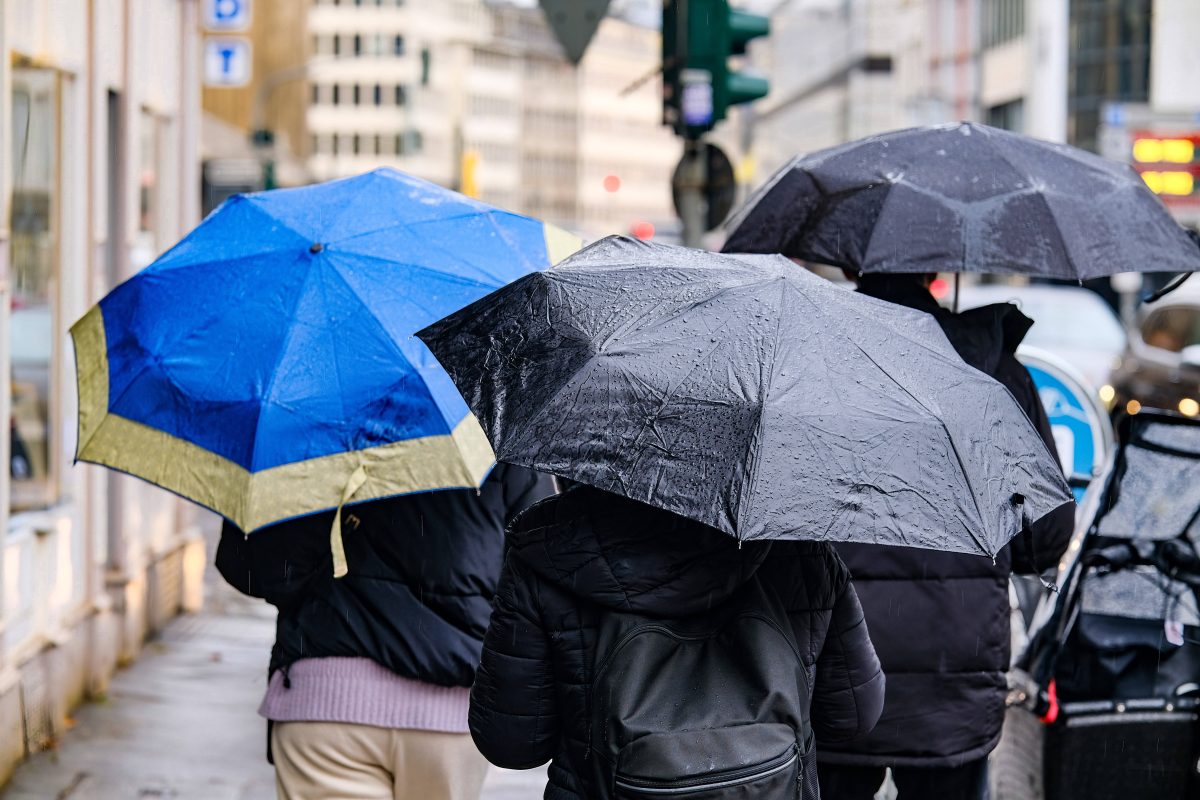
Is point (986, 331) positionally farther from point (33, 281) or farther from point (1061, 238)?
point (33, 281)

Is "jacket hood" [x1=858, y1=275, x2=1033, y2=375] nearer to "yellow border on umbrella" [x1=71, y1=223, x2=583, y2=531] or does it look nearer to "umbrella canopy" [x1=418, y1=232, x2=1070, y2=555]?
"umbrella canopy" [x1=418, y1=232, x2=1070, y2=555]

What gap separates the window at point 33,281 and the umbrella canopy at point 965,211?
440 cm

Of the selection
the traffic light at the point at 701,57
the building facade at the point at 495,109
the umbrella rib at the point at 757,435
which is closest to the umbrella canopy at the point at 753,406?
the umbrella rib at the point at 757,435

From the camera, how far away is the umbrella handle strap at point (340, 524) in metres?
3.89

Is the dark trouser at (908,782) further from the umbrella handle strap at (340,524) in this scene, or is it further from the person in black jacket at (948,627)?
the umbrella handle strap at (340,524)

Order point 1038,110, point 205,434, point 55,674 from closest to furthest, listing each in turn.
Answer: point 205,434 → point 55,674 → point 1038,110

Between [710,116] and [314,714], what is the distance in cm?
792

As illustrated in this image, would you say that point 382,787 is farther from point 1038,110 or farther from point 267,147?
point 1038,110

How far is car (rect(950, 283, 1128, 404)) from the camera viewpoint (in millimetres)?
18031

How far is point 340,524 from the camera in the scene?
4012 mm

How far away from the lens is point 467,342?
347cm

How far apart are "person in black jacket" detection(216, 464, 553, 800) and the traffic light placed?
7.59 meters

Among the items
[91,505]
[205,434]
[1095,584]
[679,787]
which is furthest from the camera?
[91,505]

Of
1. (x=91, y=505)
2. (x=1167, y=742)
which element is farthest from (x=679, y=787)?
(x=91, y=505)
